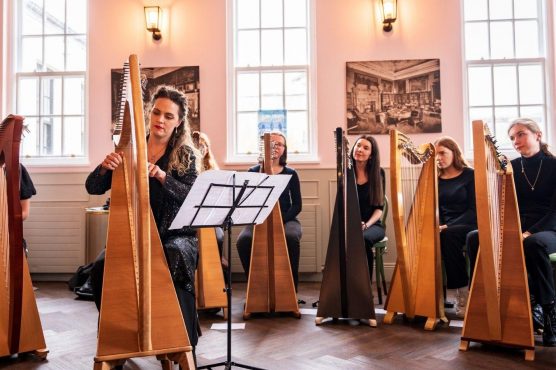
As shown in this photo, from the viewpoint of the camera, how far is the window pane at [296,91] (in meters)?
5.02

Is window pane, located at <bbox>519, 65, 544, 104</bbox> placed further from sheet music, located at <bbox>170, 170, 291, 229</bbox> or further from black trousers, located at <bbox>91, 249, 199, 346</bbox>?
black trousers, located at <bbox>91, 249, 199, 346</bbox>

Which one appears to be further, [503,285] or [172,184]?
[503,285]

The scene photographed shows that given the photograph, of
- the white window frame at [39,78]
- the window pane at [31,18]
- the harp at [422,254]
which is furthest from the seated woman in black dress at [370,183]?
the window pane at [31,18]

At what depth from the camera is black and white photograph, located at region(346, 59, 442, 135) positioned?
15.5 ft

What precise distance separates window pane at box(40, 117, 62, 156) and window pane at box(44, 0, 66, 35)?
95 cm

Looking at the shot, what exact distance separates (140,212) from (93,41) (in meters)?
4.12

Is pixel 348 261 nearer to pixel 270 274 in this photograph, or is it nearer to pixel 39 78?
pixel 270 274

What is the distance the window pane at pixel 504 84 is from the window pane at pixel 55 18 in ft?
14.8

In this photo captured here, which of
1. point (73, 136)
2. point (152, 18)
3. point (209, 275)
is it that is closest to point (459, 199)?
point (209, 275)

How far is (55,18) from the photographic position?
5316mm

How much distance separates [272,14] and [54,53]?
7.78 ft

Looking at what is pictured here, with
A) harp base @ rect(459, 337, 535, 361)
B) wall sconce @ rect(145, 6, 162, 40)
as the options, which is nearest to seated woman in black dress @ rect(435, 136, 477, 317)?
harp base @ rect(459, 337, 535, 361)

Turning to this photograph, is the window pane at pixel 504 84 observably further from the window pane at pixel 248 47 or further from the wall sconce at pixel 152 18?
the wall sconce at pixel 152 18

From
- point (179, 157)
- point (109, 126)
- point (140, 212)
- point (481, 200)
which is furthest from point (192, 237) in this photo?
point (109, 126)
